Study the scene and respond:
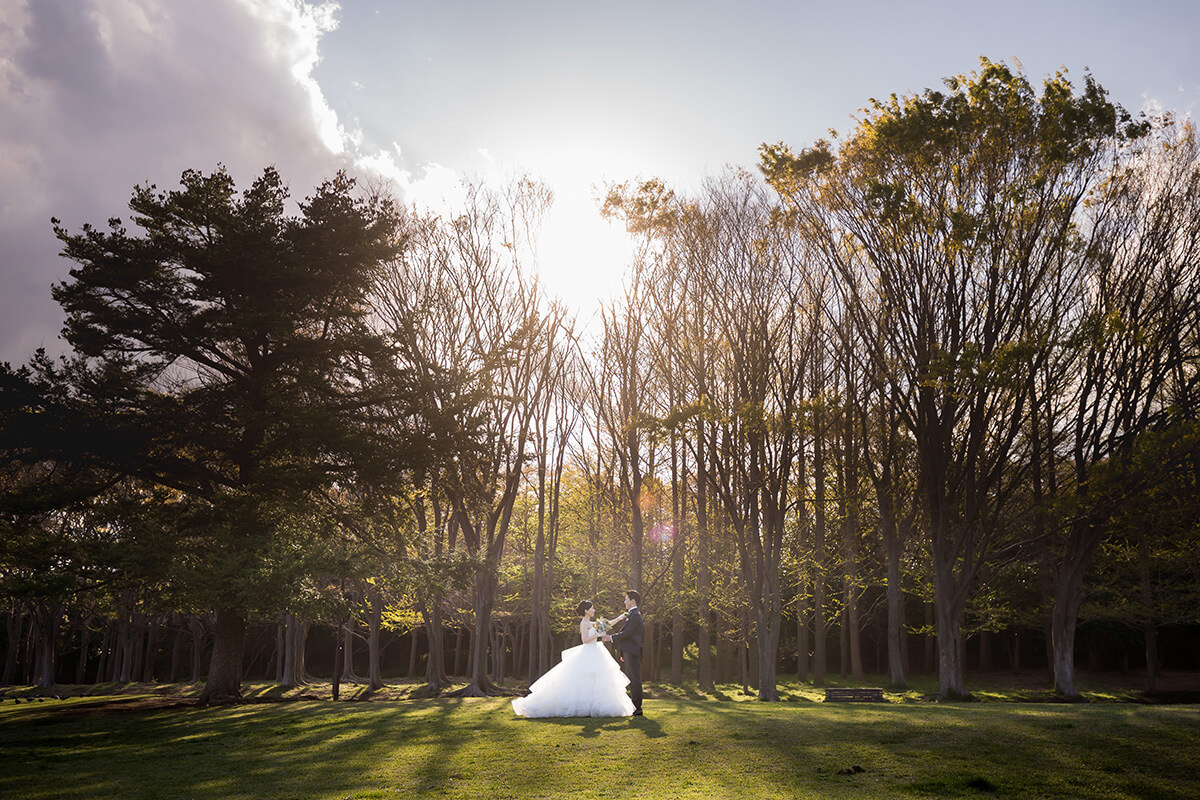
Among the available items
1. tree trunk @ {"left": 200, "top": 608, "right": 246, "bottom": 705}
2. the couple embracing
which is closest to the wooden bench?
the couple embracing

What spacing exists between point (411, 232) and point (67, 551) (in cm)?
1485

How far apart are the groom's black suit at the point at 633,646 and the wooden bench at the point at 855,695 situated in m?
7.31

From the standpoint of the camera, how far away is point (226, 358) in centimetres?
2072

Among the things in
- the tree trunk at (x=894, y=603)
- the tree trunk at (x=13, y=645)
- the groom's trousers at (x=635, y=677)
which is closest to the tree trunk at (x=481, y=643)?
the groom's trousers at (x=635, y=677)

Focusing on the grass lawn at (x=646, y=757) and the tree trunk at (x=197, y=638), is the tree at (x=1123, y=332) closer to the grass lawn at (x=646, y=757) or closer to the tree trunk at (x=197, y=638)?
the grass lawn at (x=646, y=757)

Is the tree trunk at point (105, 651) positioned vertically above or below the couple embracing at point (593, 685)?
below

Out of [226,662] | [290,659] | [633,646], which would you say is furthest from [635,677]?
[290,659]

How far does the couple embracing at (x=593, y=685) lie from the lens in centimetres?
1458

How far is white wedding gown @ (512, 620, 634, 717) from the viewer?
14.6 metres

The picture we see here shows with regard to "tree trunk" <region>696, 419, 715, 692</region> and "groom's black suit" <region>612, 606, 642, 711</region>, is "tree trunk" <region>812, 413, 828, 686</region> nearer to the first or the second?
"tree trunk" <region>696, 419, 715, 692</region>

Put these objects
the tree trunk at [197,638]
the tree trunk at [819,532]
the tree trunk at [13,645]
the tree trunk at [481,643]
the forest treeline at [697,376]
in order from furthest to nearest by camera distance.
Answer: the tree trunk at [13,645] → the tree trunk at [197,638] → the tree trunk at [819,532] → the tree trunk at [481,643] → the forest treeline at [697,376]

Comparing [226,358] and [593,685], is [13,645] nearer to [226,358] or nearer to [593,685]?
[226,358]

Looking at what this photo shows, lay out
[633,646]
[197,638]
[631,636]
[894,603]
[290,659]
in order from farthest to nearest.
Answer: [197,638] < [290,659] < [894,603] < [631,636] < [633,646]

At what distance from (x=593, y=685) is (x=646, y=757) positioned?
4.28 m
